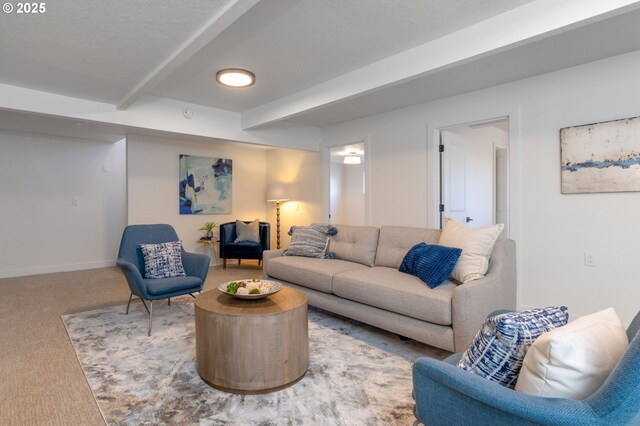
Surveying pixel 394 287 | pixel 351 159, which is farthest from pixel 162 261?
pixel 351 159

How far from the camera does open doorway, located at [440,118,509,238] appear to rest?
4.28 meters

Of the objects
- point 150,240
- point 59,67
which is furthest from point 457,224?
point 59,67

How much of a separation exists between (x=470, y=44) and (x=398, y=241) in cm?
170

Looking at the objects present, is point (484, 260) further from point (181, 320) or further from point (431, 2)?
Answer: point (181, 320)

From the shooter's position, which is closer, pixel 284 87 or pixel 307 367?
pixel 307 367

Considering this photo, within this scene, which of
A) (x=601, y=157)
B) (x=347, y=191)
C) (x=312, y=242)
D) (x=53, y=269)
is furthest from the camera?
(x=347, y=191)

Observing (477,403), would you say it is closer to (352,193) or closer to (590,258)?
(590,258)

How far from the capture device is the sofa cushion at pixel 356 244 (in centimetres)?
348

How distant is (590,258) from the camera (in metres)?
3.15

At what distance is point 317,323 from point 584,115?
302 centimetres

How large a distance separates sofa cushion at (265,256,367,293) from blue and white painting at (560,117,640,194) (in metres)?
2.08

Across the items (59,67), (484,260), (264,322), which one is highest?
(59,67)

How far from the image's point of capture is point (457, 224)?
2.91 meters

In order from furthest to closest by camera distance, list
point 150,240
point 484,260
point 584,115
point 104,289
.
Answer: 1. point 104,289
2. point 150,240
3. point 584,115
4. point 484,260
